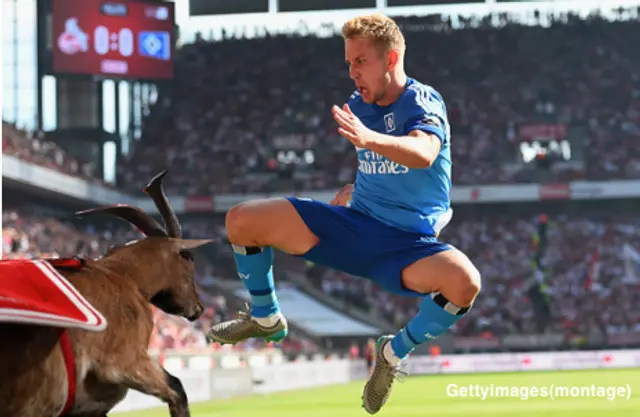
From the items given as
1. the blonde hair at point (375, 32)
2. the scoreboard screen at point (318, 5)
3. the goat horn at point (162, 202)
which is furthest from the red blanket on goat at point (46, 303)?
the scoreboard screen at point (318, 5)

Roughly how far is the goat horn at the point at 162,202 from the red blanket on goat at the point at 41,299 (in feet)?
2.42

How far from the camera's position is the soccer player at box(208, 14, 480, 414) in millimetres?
6289

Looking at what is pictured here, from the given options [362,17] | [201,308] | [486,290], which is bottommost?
[486,290]

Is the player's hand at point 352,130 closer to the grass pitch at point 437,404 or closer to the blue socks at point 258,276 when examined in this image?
the blue socks at point 258,276

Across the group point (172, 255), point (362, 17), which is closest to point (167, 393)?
point (172, 255)

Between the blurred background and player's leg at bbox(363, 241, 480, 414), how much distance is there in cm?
3157

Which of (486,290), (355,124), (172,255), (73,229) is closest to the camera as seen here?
(355,124)

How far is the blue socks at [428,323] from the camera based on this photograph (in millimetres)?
6551

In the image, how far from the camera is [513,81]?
157ft

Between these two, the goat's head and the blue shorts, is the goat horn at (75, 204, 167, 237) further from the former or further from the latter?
the blue shorts

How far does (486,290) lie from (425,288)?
3766 cm

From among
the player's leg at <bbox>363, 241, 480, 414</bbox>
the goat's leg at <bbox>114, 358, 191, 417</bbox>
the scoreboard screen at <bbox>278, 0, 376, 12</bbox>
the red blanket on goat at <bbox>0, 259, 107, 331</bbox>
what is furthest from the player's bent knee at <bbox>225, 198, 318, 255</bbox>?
the scoreboard screen at <bbox>278, 0, 376, 12</bbox>

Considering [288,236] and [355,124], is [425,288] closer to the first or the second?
[288,236]
